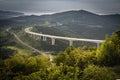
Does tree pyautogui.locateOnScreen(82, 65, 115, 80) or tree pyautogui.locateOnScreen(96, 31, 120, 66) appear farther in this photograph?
tree pyautogui.locateOnScreen(96, 31, 120, 66)

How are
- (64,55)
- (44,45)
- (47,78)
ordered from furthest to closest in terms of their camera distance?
(44,45) → (64,55) → (47,78)

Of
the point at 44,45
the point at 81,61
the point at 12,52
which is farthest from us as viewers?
the point at 44,45

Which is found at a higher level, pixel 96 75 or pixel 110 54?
pixel 96 75

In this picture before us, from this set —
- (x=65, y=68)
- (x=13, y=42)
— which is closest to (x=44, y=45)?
(x=13, y=42)

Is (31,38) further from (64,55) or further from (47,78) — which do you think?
(47,78)

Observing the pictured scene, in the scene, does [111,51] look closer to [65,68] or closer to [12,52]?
[65,68]

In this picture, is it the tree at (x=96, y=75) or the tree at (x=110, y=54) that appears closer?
the tree at (x=96, y=75)

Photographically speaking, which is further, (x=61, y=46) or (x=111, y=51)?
(x=61, y=46)

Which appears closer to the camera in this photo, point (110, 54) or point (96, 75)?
point (96, 75)

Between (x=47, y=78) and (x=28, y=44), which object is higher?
(x=47, y=78)

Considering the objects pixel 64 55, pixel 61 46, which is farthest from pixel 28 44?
pixel 64 55
